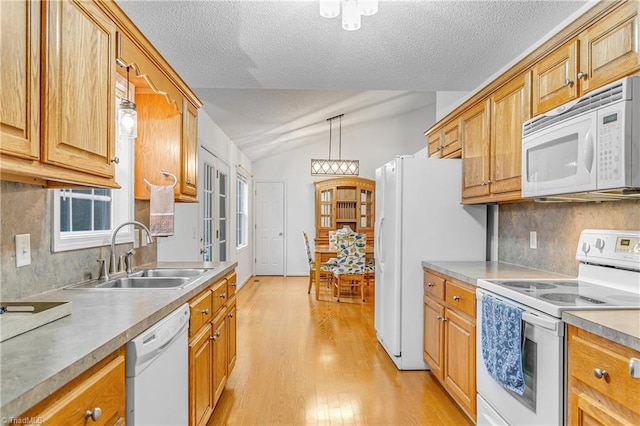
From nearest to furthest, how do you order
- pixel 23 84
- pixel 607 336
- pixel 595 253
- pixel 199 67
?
pixel 23 84 < pixel 607 336 < pixel 595 253 < pixel 199 67

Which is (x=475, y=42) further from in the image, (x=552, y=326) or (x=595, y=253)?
(x=552, y=326)

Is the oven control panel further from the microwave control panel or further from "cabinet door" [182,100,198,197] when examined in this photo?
"cabinet door" [182,100,198,197]

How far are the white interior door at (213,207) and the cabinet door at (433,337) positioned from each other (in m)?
2.52

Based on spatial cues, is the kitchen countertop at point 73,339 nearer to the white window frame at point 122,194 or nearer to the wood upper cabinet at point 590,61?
the white window frame at point 122,194

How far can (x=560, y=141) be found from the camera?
1927 mm

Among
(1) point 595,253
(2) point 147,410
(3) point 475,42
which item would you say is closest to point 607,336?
(1) point 595,253

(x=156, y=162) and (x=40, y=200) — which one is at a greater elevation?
(x=156, y=162)

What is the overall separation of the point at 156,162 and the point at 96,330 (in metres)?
1.77

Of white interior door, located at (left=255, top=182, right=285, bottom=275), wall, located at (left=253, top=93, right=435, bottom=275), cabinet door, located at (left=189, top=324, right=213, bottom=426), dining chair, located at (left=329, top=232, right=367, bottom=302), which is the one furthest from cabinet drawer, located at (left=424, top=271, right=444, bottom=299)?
white interior door, located at (left=255, top=182, right=285, bottom=275)

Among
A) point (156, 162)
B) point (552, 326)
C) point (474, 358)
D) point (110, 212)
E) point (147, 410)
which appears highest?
point (156, 162)

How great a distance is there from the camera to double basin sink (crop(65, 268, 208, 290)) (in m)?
2.01

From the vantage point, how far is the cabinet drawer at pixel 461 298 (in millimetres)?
2348

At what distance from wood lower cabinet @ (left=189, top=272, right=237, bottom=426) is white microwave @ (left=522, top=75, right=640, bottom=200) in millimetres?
1845

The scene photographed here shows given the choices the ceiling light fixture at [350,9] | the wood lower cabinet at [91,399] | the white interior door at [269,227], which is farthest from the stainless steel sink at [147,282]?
the white interior door at [269,227]
